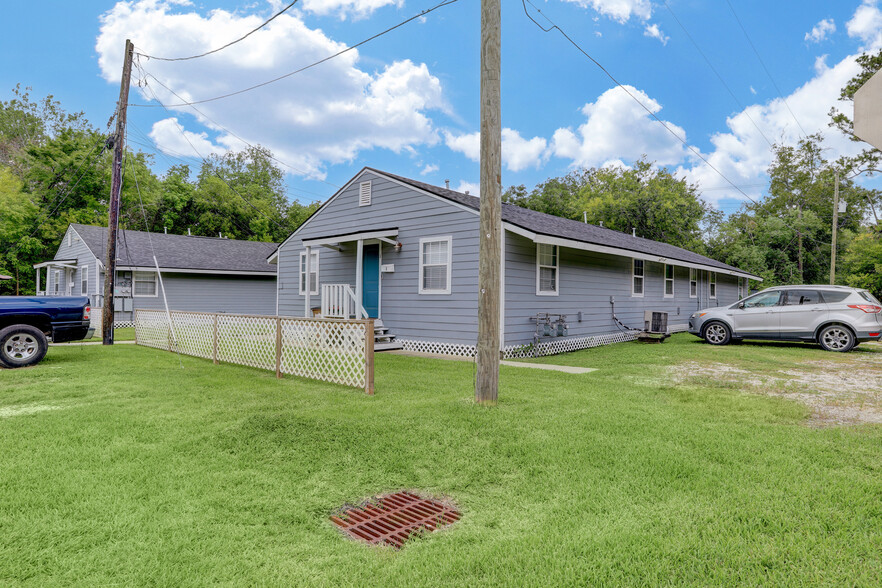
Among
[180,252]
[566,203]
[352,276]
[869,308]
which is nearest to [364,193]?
[352,276]

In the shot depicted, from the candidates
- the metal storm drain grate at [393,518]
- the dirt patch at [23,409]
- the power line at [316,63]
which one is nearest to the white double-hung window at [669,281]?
the power line at [316,63]

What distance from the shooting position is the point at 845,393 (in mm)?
6465

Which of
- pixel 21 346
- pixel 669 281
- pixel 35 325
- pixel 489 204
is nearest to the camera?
pixel 489 204

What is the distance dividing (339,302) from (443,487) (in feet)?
30.0

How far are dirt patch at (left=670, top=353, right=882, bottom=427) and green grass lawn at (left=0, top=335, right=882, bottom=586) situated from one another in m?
0.54

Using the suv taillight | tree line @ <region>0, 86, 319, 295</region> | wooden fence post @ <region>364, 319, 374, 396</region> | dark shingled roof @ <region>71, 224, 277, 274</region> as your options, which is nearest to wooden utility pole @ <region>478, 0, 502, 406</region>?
wooden fence post @ <region>364, 319, 374, 396</region>

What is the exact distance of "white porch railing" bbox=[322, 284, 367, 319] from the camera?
11656mm

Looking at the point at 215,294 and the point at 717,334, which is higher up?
the point at 215,294

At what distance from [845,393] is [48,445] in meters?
9.38

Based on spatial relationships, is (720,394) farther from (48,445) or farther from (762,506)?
(48,445)

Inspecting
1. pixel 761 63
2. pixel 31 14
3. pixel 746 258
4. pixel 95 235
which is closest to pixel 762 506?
pixel 761 63

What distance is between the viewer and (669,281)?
17.2 meters

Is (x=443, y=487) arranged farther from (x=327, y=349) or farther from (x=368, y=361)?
(x=327, y=349)

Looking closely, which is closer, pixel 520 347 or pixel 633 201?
pixel 520 347
